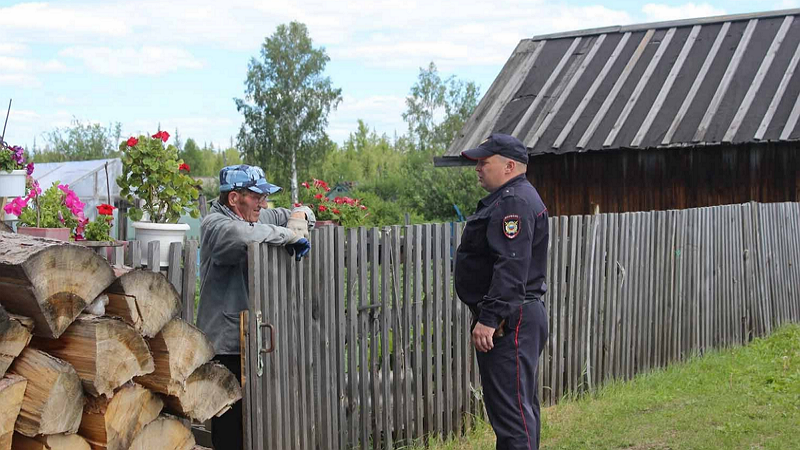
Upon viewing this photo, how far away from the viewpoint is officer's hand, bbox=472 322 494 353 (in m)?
4.37

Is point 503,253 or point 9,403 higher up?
point 503,253

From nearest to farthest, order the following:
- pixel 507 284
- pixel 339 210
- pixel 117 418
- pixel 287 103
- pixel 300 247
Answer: pixel 117 418 → pixel 507 284 → pixel 300 247 → pixel 339 210 → pixel 287 103

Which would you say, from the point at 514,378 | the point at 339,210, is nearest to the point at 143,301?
the point at 514,378

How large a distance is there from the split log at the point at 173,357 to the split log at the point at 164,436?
6.1 inches

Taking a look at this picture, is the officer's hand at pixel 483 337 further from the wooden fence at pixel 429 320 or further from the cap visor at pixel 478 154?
the wooden fence at pixel 429 320

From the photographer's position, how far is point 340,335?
530 cm

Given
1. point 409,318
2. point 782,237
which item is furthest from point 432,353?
point 782,237

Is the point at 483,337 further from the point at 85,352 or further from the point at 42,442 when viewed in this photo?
the point at 42,442

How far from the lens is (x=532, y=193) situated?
4562 mm

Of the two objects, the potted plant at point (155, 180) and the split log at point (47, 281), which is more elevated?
the potted plant at point (155, 180)

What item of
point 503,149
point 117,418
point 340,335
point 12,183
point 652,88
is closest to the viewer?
point 117,418

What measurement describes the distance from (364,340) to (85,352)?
2.63 m

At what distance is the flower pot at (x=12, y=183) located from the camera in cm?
601

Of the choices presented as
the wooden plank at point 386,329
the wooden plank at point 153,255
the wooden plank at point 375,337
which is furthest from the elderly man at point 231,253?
the wooden plank at point 386,329
